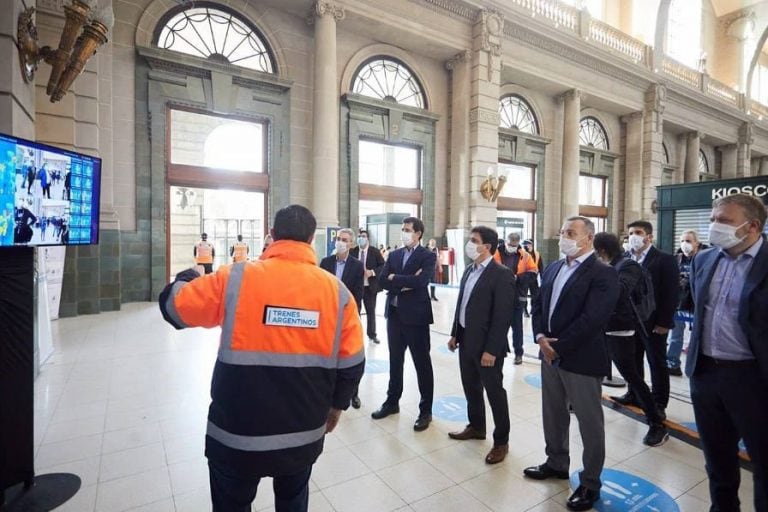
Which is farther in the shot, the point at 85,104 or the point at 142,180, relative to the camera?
the point at 142,180

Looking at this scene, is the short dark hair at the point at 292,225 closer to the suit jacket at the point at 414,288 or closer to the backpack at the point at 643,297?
the suit jacket at the point at 414,288

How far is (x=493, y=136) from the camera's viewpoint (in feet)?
41.5

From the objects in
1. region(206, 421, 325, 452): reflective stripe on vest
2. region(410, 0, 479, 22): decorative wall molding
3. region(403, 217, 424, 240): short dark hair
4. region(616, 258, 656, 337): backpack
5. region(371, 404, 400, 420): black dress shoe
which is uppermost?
region(410, 0, 479, 22): decorative wall molding

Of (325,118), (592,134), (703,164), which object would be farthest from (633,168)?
(325,118)

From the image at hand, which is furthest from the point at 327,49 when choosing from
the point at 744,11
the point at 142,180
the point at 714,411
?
the point at 744,11

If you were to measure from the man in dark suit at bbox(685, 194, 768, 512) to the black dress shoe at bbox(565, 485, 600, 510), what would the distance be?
0.57 metres

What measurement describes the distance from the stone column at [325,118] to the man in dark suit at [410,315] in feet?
21.8

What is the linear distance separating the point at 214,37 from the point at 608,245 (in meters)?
10.1

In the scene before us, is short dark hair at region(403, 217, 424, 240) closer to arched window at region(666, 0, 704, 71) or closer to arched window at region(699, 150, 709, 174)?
arched window at region(666, 0, 704, 71)

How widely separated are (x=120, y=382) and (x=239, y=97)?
7.70 meters

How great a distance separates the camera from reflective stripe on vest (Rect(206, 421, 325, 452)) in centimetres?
141

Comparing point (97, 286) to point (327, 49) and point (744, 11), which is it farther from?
point (744, 11)

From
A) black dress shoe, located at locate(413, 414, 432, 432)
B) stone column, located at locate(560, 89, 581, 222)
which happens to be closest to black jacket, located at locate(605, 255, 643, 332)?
black dress shoe, located at locate(413, 414, 432, 432)

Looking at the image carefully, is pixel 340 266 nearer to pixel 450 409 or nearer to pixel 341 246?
pixel 341 246
